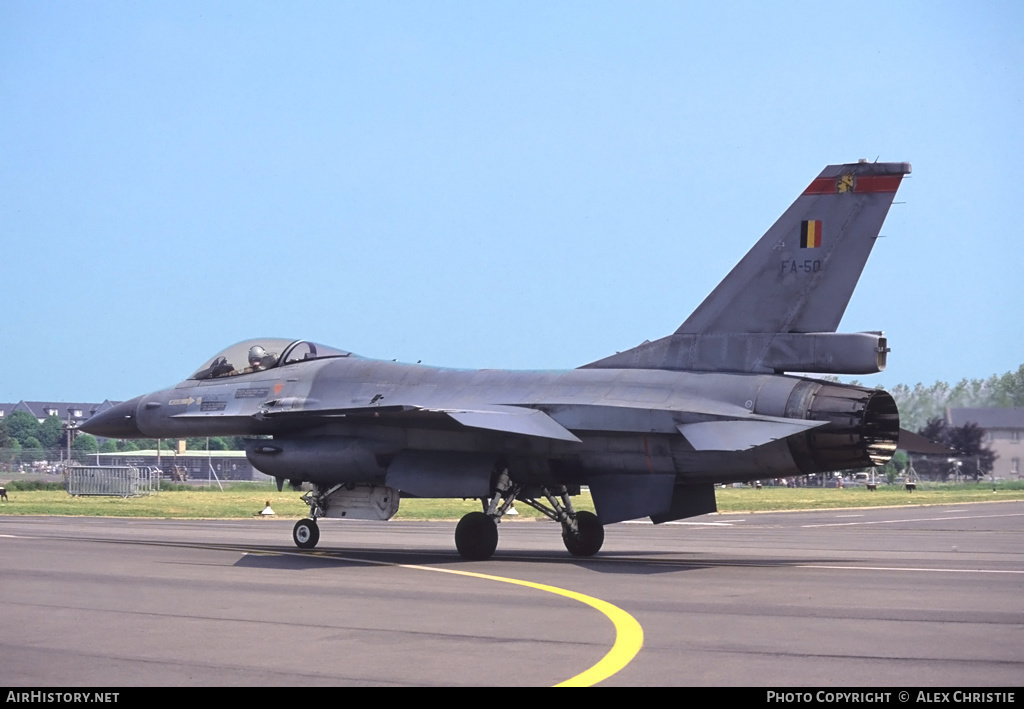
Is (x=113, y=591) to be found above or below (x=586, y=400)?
below

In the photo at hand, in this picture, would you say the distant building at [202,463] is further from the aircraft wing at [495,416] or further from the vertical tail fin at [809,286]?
the vertical tail fin at [809,286]

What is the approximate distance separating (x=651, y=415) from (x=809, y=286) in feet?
9.04

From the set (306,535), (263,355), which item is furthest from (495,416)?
(263,355)

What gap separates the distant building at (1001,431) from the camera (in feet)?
203

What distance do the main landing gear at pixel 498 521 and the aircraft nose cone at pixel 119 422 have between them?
722cm

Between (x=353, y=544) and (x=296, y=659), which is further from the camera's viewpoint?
(x=353, y=544)

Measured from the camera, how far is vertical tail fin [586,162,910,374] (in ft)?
50.8

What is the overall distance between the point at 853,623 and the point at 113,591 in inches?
299

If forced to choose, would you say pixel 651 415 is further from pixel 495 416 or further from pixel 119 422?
pixel 119 422

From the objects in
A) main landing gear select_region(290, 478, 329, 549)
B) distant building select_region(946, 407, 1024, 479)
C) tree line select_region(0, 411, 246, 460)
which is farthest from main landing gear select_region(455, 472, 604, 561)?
tree line select_region(0, 411, 246, 460)

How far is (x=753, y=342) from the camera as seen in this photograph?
15.9 metres
